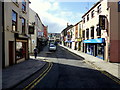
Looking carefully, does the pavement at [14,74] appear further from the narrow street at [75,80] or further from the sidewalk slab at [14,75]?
the narrow street at [75,80]

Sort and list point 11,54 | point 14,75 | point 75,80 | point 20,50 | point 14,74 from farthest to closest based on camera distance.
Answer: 1. point 20,50
2. point 11,54
3. point 14,74
4. point 14,75
5. point 75,80

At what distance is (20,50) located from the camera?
53.0 feet

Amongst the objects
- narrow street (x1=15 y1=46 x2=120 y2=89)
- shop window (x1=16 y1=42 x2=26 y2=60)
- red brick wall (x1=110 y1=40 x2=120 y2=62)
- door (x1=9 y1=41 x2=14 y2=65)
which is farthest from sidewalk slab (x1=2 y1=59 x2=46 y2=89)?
red brick wall (x1=110 y1=40 x2=120 y2=62)

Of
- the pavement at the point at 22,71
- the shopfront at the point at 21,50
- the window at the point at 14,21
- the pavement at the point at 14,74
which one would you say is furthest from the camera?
the shopfront at the point at 21,50

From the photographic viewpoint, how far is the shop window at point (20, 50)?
15.0m

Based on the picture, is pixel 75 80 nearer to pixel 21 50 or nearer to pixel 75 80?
pixel 75 80

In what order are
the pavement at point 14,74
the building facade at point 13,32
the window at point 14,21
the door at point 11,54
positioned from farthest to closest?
the window at point 14,21
the door at point 11,54
the building facade at point 13,32
the pavement at point 14,74

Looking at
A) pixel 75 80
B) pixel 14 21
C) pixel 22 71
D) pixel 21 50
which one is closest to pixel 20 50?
pixel 21 50

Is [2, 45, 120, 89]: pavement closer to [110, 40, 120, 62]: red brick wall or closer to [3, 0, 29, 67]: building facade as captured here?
[3, 0, 29, 67]: building facade

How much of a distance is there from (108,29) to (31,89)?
1325 cm

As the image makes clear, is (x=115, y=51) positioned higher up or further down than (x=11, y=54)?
higher up

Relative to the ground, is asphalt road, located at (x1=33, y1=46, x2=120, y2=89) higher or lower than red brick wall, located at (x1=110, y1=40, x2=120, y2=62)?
lower

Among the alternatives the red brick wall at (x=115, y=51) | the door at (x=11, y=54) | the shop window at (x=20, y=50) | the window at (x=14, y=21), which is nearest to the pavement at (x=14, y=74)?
the door at (x=11, y=54)

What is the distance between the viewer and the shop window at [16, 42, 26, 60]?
1504 centimetres
